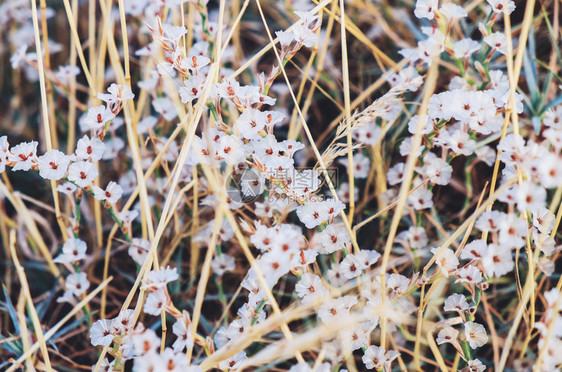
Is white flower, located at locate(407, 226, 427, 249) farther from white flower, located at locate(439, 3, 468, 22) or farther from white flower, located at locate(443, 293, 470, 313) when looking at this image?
white flower, located at locate(439, 3, 468, 22)

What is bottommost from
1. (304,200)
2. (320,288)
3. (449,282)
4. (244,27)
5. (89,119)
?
(449,282)

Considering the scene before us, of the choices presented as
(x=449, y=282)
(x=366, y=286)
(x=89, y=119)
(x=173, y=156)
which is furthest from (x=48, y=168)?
(x=449, y=282)

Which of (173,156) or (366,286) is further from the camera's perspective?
(173,156)

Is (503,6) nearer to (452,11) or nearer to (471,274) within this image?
(452,11)

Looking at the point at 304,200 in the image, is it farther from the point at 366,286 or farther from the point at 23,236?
the point at 23,236

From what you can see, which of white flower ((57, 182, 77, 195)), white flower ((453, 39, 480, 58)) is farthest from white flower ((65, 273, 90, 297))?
white flower ((453, 39, 480, 58))

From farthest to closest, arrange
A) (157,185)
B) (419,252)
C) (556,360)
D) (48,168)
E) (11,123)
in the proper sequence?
(11,123), (157,185), (419,252), (48,168), (556,360)

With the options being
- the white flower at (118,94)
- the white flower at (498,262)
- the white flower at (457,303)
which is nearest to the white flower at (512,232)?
the white flower at (498,262)

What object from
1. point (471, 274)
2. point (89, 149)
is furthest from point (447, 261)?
point (89, 149)
